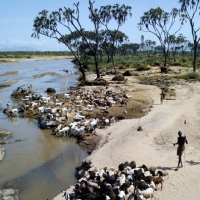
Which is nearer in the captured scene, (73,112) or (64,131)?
(64,131)

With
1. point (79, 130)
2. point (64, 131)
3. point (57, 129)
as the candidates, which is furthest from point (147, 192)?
point (57, 129)

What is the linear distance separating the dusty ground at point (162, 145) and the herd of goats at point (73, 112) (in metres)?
1.03

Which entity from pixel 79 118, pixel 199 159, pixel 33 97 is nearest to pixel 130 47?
pixel 33 97

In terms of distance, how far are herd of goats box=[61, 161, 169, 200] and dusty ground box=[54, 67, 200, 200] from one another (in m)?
0.41

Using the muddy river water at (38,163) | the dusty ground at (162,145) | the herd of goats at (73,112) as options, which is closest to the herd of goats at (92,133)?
the herd of goats at (73,112)

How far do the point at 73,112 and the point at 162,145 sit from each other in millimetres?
9339

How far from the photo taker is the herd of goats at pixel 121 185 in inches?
327

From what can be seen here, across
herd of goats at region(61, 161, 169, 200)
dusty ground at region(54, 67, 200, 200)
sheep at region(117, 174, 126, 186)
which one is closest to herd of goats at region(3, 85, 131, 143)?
dusty ground at region(54, 67, 200, 200)

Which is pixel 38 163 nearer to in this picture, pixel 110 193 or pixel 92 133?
pixel 92 133

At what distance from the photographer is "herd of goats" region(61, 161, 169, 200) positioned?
27.2ft

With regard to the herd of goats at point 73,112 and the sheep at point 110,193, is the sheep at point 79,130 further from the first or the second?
the sheep at point 110,193

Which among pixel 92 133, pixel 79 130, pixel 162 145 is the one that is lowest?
pixel 92 133

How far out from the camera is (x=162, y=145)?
12.5 metres

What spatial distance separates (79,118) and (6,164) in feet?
19.9
